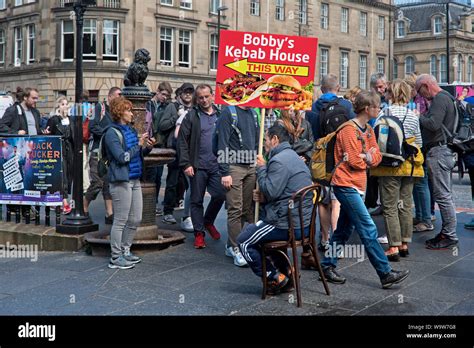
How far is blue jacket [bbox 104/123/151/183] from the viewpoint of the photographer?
6.86 m

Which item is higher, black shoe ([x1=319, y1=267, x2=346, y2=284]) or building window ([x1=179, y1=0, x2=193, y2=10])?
building window ([x1=179, y1=0, x2=193, y2=10])

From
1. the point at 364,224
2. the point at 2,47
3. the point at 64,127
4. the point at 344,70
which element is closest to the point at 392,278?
the point at 364,224

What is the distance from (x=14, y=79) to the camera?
138 feet

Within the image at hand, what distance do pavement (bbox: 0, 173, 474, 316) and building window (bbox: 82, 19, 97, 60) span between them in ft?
106

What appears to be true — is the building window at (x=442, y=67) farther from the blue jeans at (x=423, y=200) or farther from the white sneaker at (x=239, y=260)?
the white sneaker at (x=239, y=260)

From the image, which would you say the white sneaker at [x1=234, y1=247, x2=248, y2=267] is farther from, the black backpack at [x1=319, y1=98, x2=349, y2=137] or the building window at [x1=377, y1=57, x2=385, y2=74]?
the building window at [x1=377, y1=57, x2=385, y2=74]

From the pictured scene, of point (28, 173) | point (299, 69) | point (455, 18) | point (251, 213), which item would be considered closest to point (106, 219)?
point (28, 173)

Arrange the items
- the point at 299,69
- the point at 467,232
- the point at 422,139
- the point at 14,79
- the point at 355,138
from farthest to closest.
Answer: the point at 14,79, the point at 467,232, the point at 422,139, the point at 299,69, the point at 355,138

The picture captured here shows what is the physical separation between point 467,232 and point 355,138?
367 cm

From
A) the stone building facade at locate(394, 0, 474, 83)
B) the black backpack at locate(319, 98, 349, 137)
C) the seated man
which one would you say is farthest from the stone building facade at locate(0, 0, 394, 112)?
the seated man

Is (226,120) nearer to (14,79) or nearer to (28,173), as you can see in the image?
(28,173)

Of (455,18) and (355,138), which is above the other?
(455,18)
